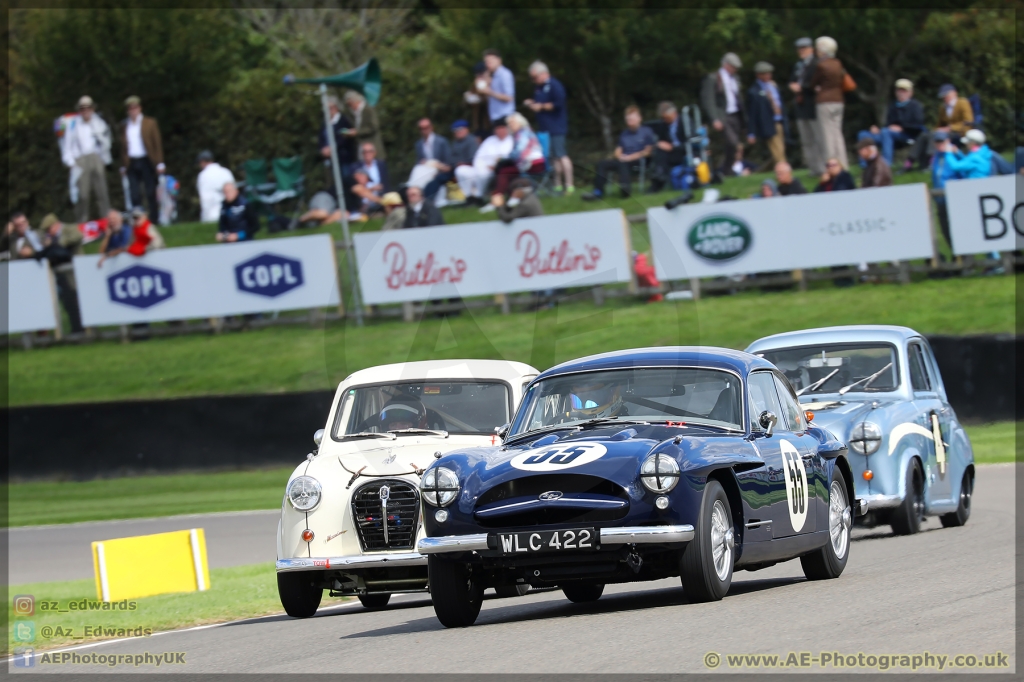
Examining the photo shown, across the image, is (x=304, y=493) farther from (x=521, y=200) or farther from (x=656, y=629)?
(x=521, y=200)

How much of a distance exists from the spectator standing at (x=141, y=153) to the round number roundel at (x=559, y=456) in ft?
71.3

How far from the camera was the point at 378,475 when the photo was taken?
30.7 ft

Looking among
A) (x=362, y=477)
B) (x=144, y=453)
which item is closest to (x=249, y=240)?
(x=144, y=453)

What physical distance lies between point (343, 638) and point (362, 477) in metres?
1.63

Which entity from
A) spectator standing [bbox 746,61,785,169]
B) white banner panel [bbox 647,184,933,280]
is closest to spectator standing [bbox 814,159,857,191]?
white banner panel [bbox 647,184,933,280]

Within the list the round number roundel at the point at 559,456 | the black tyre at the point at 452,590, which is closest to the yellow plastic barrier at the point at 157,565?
the black tyre at the point at 452,590

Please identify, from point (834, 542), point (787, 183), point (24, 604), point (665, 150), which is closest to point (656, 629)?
point (834, 542)

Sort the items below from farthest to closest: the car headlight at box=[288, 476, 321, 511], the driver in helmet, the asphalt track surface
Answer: the driver in helmet
the car headlight at box=[288, 476, 321, 511]
the asphalt track surface

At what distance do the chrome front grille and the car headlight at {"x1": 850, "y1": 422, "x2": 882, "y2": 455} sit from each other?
150 inches

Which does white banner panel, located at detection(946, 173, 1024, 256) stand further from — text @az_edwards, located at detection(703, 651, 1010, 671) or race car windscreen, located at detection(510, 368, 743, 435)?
text @az_edwards, located at detection(703, 651, 1010, 671)

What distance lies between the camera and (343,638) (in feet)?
26.1

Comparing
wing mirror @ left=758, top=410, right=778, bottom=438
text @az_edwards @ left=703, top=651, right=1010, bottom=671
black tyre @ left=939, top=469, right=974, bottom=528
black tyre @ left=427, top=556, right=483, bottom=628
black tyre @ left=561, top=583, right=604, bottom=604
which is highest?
wing mirror @ left=758, top=410, right=778, bottom=438

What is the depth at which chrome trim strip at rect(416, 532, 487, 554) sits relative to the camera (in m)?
7.42

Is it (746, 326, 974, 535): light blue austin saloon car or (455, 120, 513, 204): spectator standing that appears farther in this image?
(455, 120, 513, 204): spectator standing
